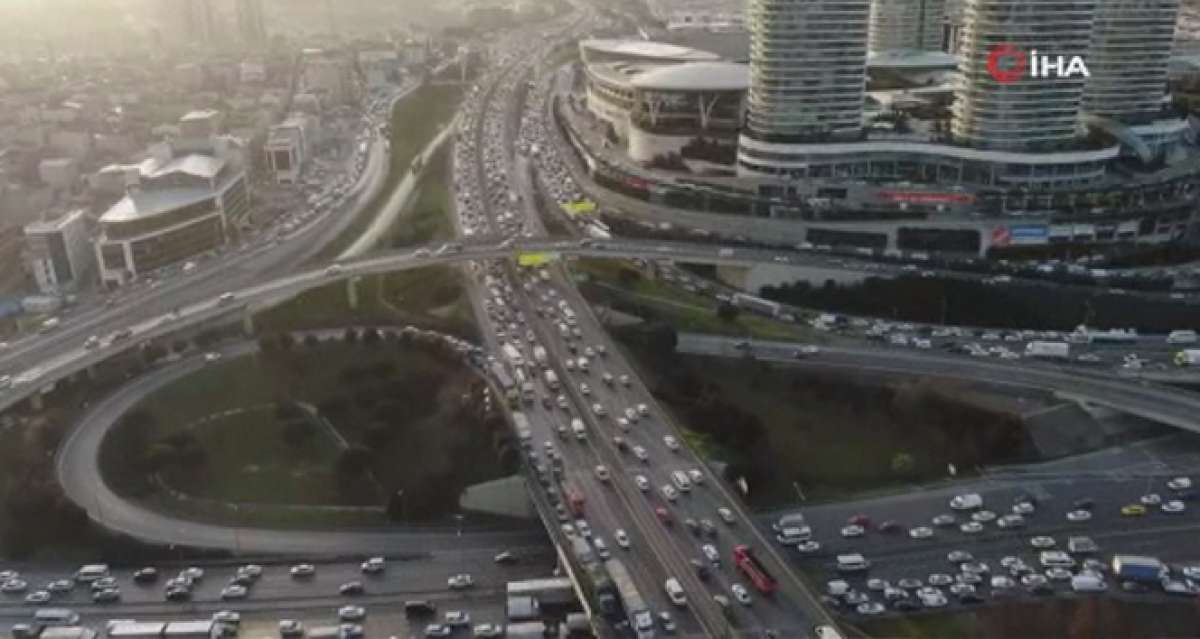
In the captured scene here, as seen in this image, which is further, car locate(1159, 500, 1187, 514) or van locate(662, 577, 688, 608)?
car locate(1159, 500, 1187, 514)

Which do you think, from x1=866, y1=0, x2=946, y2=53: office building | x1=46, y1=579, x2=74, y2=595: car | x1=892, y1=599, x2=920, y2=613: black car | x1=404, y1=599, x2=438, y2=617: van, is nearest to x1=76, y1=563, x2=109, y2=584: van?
x1=46, y1=579, x2=74, y2=595: car

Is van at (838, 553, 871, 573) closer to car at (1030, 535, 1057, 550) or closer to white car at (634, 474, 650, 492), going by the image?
car at (1030, 535, 1057, 550)

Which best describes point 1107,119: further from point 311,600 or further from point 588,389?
point 311,600

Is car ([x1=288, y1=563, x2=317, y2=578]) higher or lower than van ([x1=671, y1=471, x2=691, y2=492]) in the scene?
lower

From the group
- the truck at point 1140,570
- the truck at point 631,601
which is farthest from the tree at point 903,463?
the truck at point 631,601

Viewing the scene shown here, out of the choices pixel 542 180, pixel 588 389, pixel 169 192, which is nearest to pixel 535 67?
pixel 542 180
